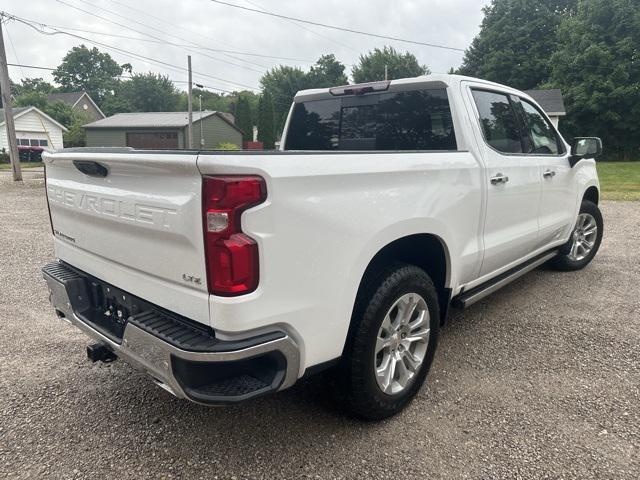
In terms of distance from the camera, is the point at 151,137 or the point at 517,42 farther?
the point at 517,42

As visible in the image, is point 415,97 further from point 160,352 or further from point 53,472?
point 53,472

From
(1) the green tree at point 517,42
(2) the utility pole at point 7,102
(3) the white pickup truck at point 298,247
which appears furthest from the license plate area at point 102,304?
(1) the green tree at point 517,42

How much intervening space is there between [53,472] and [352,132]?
296cm

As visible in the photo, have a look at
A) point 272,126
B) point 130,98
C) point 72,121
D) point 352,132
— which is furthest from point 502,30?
point 130,98

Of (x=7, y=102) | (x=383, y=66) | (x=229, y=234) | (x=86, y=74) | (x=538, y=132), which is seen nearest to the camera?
(x=229, y=234)

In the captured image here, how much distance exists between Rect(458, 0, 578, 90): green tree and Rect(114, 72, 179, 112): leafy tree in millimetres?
54437

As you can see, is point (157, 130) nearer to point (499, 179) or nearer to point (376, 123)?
point (376, 123)

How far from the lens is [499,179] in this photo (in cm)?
333

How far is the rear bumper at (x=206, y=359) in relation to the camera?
1.87 metres

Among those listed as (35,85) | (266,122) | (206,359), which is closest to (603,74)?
(266,122)

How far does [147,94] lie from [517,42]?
6135 cm

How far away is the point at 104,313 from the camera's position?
8.52ft

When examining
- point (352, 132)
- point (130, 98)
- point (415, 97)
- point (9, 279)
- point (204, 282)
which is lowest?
point (9, 279)

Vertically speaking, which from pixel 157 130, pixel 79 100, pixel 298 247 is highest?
pixel 79 100
